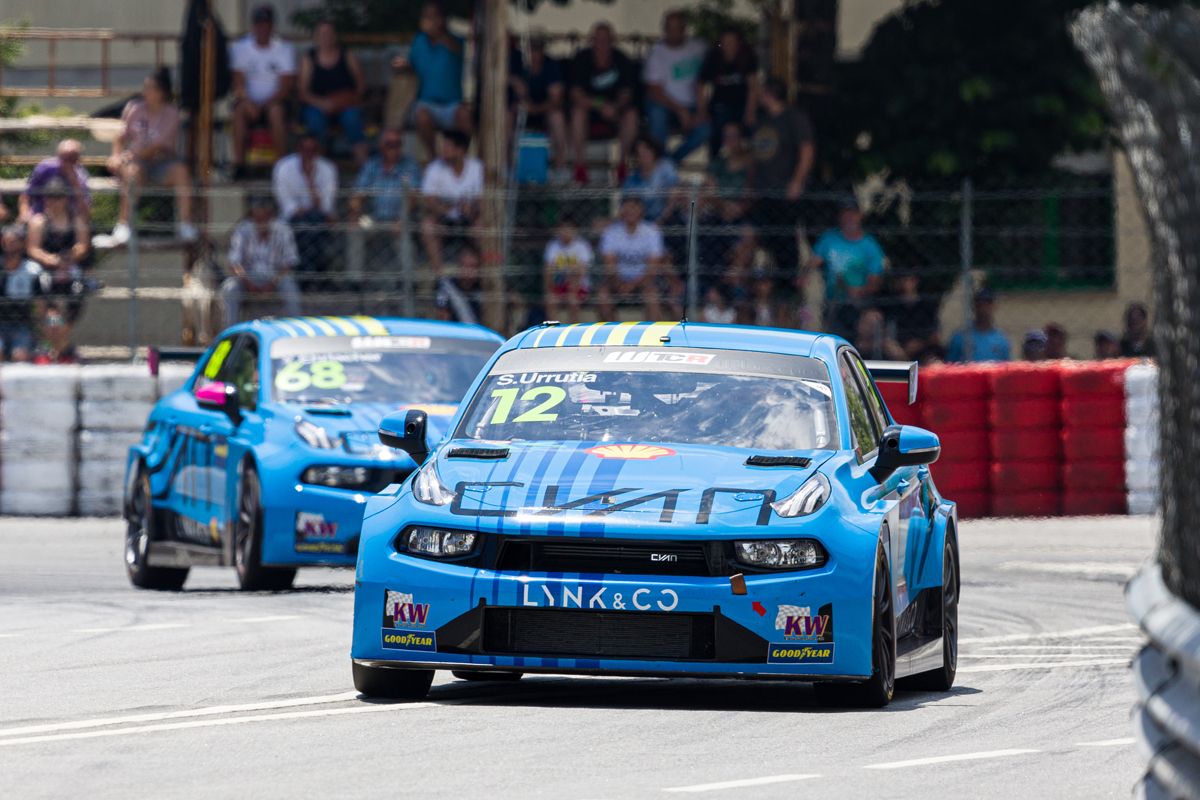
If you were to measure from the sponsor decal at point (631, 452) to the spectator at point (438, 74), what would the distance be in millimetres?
13420

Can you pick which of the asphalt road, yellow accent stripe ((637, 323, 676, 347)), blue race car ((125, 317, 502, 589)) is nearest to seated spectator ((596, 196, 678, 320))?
blue race car ((125, 317, 502, 589))

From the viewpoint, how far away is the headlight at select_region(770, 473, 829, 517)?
26.7 feet

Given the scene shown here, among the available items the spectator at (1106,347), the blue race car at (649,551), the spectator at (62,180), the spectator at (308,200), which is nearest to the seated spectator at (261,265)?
the spectator at (308,200)

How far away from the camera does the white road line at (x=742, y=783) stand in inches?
251

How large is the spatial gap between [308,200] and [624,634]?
12802 millimetres

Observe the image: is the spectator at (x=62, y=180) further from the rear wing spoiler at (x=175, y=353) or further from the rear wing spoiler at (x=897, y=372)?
the rear wing spoiler at (x=897, y=372)

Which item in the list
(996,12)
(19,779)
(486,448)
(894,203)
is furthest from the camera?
(996,12)

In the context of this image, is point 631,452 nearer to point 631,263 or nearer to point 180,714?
point 180,714

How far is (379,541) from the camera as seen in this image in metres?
8.26

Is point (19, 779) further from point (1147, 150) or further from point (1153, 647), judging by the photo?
point (1147, 150)

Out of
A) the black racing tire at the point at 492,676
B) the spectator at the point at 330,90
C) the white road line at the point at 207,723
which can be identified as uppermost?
the spectator at the point at 330,90

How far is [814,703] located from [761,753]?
4.52 ft

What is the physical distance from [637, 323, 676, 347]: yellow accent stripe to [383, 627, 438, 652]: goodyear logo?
1824 mm

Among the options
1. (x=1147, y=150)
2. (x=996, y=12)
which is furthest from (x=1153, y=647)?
(x=996, y=12)
